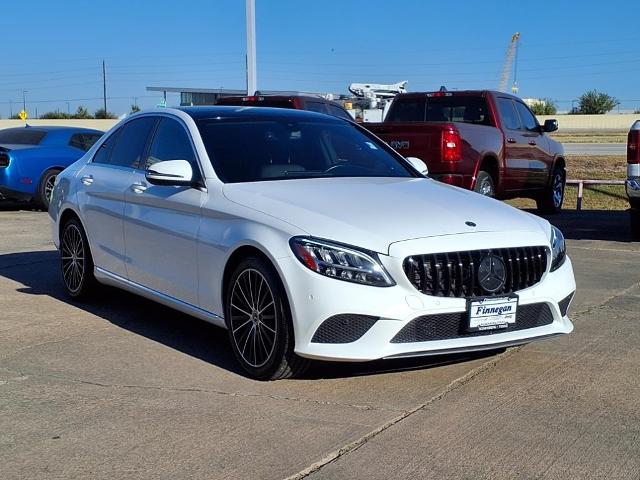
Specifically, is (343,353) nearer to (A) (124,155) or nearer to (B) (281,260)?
(B) (281,260)

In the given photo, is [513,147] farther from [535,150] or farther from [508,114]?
[535,150]

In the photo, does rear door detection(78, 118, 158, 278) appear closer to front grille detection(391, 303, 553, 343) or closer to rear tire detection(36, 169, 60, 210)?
front grille detection(391, 303, 553, 343)

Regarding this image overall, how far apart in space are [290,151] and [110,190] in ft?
5.12

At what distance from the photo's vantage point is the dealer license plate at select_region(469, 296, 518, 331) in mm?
4766

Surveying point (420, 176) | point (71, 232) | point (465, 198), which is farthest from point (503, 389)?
point (71, 232)

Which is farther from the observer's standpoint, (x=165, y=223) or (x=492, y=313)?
(x=165, y=223)

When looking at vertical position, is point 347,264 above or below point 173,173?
below

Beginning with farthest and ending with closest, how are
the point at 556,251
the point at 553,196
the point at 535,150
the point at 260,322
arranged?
the point at 553,196, the point at 535,150, the point at 556,251, the point at 260,322

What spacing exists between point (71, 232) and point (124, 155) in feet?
3.40

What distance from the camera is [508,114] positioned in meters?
13.5

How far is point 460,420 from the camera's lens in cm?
438

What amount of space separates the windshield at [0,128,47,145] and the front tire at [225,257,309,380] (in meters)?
11.4

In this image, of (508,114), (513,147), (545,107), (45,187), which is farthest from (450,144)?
(545,107)

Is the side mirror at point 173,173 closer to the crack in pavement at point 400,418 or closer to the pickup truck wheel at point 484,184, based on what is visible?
the crack in pavement at point 400,418
